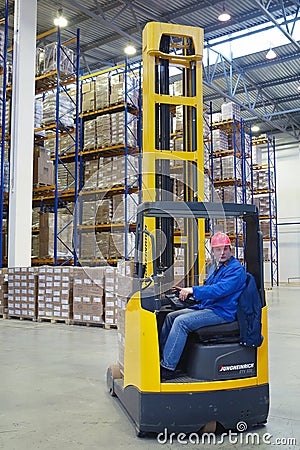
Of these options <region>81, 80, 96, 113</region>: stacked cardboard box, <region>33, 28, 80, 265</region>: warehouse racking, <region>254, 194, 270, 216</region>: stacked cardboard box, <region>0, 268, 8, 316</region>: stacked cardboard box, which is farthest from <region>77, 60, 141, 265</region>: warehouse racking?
<region>254, 194, 270, 216</region>: stacked cardboard box

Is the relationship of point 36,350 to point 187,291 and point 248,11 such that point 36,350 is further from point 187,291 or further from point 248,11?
point 248,11

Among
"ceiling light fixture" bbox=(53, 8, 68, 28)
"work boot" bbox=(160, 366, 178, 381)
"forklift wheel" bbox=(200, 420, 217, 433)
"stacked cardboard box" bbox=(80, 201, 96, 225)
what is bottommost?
"forklift wheel" bbox=(200, 420, 217, 433)

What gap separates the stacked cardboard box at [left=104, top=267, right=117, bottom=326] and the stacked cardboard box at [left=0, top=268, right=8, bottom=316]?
2.65 m

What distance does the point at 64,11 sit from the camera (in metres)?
12.1

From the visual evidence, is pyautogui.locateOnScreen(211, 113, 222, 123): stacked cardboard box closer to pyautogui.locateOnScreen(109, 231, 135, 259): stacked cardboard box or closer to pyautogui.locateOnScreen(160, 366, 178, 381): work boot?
pyautogui.locateOnScreen(109, 231, 135, 259): stacked cardboard box

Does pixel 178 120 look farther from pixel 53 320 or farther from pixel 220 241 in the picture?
pixel 220 241

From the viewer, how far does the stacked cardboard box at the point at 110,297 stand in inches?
296

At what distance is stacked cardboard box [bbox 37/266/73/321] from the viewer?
8.15m

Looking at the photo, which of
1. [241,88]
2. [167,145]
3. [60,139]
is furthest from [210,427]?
[241,88]

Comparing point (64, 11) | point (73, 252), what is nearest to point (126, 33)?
point (64, 11)

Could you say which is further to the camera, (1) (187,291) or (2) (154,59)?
(2) (154,59)

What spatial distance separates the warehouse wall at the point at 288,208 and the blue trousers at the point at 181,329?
1943 centimetres

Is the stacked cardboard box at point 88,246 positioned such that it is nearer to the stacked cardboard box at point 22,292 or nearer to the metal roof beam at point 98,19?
the stacked cardboard box at point 22,292

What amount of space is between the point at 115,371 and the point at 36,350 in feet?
7.31
